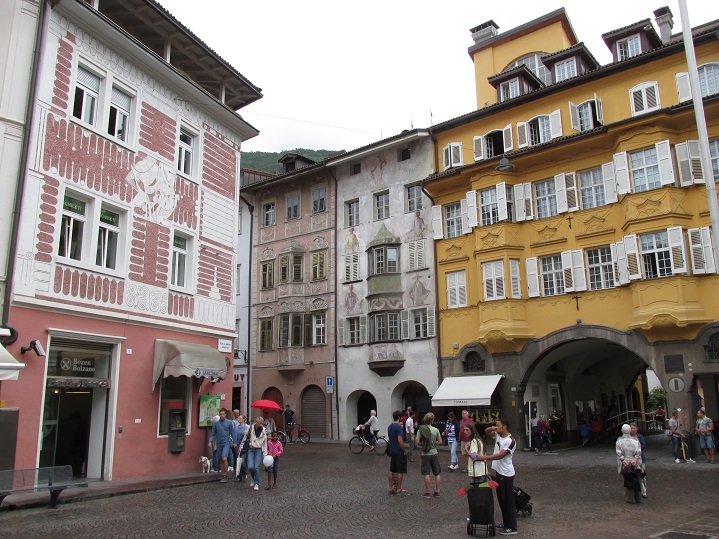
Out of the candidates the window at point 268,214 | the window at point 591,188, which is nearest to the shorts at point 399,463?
the window at point 591,188

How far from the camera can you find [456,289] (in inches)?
1188

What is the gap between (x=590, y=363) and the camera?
109 feet

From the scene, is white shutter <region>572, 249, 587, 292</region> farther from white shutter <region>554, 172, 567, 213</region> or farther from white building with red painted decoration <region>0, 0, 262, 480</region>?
white building with red painted decoration <region>0, 0, 262, 480</region>

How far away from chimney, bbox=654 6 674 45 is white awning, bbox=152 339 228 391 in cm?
2647

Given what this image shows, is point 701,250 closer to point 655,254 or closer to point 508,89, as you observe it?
point 655,254

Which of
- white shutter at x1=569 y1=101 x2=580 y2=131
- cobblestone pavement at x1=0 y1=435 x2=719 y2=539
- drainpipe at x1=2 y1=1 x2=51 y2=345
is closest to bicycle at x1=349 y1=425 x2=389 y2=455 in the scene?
cobblestone pavement at x1=0 y1=435 x2=719 y2=539

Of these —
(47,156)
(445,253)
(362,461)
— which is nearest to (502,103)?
(445,253)

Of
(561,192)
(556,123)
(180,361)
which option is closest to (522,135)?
(556,123)

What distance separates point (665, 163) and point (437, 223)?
35.2 feet

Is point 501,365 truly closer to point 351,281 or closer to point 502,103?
point 351,281

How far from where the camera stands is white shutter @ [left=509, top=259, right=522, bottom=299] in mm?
27453

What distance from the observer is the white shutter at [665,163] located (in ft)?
77.4

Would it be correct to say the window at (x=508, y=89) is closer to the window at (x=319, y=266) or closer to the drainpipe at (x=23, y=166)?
the window at (x=319, y=266)

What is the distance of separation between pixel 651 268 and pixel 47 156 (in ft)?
67.3
